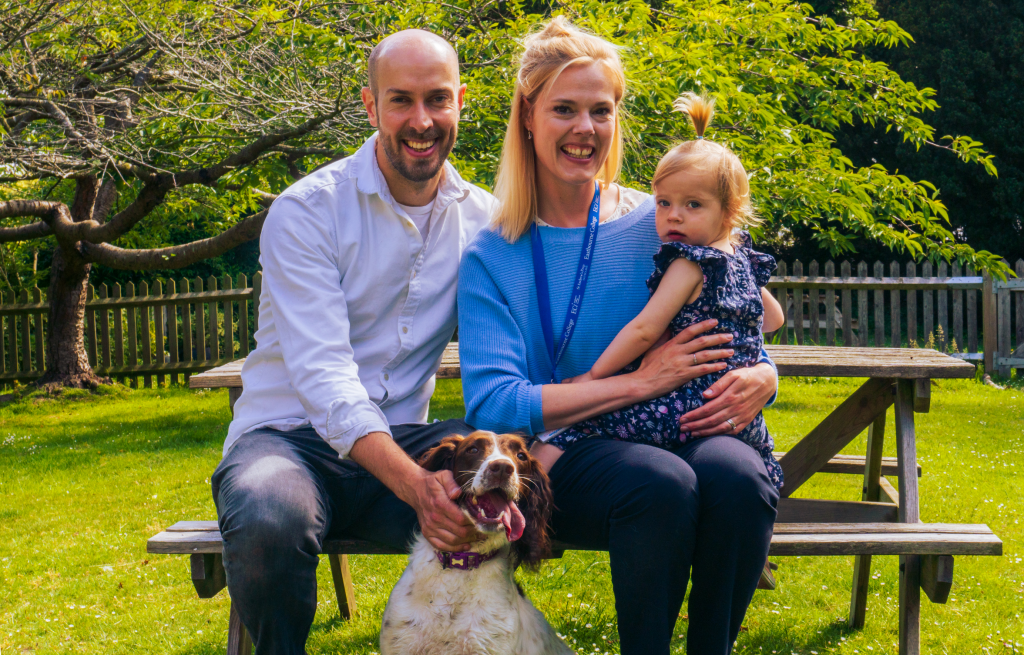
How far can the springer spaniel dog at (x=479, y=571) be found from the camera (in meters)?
2.07

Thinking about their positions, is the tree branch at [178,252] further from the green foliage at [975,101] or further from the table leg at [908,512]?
the green foliage at [975,101]

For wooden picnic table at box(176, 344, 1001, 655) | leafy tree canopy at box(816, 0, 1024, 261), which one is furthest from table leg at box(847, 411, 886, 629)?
leafy tree canopy at box(816, 0, 1024, 261)

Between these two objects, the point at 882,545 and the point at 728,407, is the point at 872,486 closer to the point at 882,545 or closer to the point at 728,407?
the point at 882,545

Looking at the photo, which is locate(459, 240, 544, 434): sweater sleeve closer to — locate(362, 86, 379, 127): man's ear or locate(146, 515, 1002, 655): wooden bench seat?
locate(146, 515, 1002, 655): wooden bench seat

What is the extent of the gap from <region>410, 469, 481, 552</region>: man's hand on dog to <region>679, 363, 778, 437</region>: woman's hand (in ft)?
2.27

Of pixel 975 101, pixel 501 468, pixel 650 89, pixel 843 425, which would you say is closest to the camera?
pixel 501 468

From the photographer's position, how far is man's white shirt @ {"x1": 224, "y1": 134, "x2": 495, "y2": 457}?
7.97ft

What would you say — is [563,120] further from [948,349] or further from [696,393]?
[948,349]

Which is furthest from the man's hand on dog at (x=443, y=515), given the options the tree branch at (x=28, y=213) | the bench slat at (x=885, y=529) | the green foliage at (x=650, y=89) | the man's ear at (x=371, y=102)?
the tree branch at (x=28, y=213)

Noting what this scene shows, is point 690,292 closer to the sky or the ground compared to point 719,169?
closer to the ground

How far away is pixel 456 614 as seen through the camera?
2141 millimetres

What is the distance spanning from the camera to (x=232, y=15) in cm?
733

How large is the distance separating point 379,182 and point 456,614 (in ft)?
4.55

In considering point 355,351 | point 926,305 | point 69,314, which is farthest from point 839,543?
point 69,314
